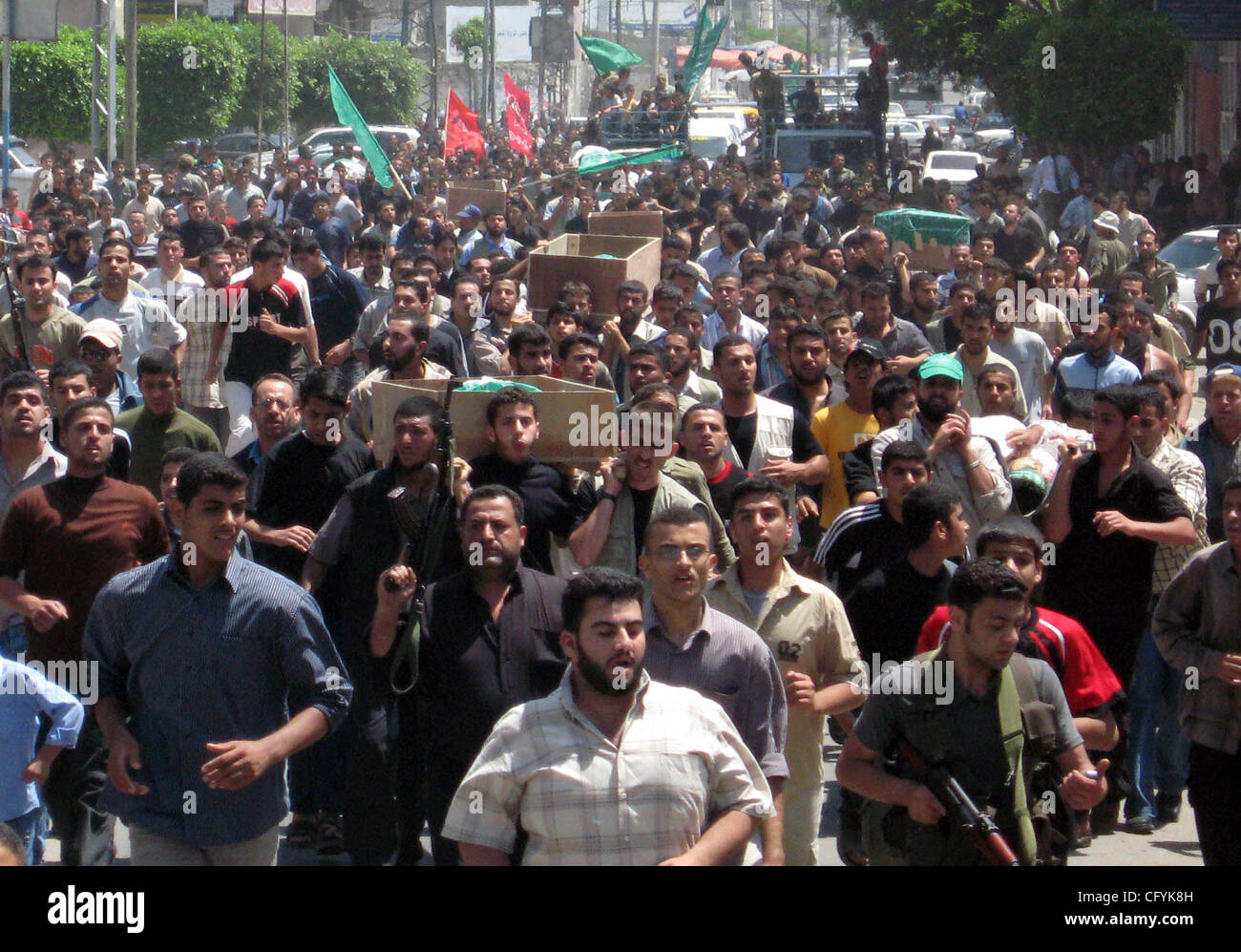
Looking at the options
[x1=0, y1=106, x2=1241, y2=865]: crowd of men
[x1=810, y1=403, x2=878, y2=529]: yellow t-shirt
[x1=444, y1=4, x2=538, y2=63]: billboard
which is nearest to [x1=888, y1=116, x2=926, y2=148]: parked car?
[x1=444, y1=4, x2=538, y2=63]: billboard

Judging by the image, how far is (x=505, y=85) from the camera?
92.8ft

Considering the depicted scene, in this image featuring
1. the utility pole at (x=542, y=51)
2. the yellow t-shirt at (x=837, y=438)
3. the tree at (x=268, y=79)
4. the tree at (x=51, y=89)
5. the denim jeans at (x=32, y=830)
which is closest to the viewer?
the denim jeans at (x=32, y=830)

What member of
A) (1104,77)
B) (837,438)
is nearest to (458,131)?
(1104,77)

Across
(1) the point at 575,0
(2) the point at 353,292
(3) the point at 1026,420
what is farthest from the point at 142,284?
(1) the point at 575,0

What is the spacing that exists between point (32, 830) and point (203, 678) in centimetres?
93

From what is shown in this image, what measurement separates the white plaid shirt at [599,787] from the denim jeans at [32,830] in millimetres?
1699

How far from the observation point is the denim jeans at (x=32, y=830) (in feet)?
17.3

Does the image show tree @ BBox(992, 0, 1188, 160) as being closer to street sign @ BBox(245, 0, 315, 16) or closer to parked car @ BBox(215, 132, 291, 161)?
parked car @ BBox(215, 132, 291, 161)

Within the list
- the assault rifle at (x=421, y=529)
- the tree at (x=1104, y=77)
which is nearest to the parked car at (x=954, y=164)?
the tree at (x=1104, y=77)

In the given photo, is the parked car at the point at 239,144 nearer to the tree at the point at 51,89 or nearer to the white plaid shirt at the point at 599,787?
the tree at the point at 51,89

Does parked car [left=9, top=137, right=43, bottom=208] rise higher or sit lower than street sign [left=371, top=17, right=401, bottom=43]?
lower

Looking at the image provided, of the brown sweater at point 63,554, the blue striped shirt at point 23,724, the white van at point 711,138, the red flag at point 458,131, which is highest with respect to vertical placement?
the white van at point 711,138

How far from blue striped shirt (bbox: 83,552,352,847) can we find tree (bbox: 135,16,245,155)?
38176 millimetres

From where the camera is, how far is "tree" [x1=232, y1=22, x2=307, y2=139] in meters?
47.0
